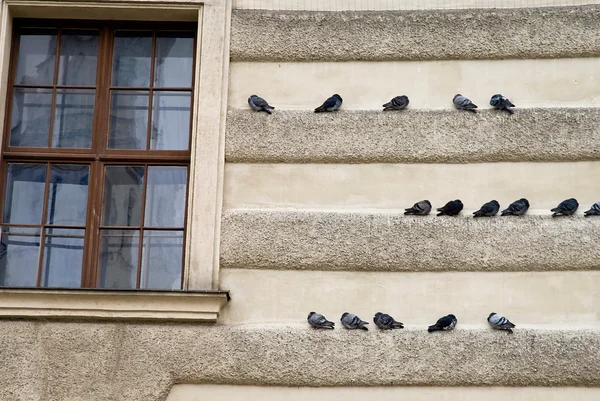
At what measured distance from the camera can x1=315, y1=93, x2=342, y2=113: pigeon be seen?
9.04 meters

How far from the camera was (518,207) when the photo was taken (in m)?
8.70

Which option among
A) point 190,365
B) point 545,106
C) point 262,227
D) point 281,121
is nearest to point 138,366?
point 190,365

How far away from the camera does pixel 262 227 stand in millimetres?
8742

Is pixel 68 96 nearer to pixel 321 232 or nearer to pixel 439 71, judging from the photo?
pixel 321 232

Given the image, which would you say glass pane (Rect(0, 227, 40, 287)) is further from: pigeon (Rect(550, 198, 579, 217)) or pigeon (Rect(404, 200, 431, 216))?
pigeon (Rect(550, 198, 579, 217))

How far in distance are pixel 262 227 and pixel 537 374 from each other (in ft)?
7.60

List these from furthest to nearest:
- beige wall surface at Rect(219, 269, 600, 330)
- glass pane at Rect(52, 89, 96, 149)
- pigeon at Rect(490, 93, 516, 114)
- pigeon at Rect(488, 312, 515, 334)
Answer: glass pane at Rect(52, 89, 96, 149) < pigeon at Rect(490, 93, 516, 114) < beige wall surface at Rect(219, 269, 600, 330) < pigeon at Rect(488, 312, 515, 334)

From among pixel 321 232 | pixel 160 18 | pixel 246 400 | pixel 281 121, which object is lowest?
pixel 246 400

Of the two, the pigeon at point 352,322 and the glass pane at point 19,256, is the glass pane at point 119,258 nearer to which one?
the glass pane at point 19,256

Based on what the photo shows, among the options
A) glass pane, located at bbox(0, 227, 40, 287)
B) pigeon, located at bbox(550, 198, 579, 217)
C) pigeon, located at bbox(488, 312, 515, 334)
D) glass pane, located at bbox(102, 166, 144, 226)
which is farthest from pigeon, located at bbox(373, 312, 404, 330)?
glass pane, located at bbox(0, 227, 40, 287)

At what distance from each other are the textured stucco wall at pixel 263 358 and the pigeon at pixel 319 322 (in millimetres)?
52

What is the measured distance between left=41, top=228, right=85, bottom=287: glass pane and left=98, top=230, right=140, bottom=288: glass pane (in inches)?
7.2

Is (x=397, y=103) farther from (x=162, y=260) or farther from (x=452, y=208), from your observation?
(x=162, y=260)

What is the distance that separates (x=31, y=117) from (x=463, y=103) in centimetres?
350
